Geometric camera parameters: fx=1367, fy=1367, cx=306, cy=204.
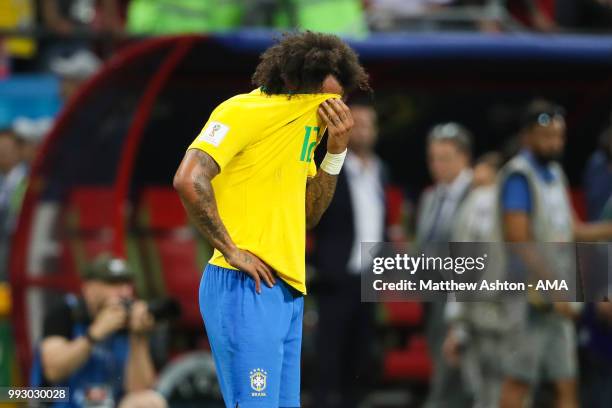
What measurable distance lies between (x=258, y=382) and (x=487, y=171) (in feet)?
16.3

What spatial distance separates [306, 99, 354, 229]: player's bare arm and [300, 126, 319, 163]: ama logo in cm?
5

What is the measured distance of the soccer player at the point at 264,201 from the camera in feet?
16.7

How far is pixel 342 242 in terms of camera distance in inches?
355

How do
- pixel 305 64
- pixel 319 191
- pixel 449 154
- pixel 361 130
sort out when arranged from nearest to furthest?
1. pixel 305 64
2. pixel 319 191
3. pixel 361 130
4. pixel 449 154

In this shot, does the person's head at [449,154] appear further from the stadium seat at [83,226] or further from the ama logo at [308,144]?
the ama logo at [308,144]

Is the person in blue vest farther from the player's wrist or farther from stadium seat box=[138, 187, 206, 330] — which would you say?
stadium seat box=[138, 187, 206, 330]

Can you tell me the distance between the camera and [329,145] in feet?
17.8

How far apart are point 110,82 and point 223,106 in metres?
3.94

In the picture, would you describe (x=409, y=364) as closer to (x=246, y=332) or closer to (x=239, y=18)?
(x=239, y=18)

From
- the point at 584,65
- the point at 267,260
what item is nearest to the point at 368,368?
the point at 584,65

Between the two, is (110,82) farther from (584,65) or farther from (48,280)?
(584,65)

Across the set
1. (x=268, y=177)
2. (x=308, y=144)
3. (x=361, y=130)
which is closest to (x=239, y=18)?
(x=361, y=130)

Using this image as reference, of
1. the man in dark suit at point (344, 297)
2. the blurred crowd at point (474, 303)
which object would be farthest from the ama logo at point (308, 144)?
the man in dark suit at point (344, 297)

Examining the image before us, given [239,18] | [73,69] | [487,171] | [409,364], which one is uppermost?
[239,18]
